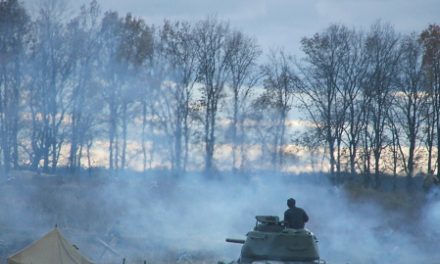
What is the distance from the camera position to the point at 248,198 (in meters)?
49.2

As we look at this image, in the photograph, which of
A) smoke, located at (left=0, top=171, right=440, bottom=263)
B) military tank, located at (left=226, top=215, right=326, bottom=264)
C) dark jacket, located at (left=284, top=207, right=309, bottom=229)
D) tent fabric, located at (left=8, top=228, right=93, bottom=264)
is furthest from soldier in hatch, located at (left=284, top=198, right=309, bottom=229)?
smoke, located at (left=0, top=171, right=440, bottom=263)

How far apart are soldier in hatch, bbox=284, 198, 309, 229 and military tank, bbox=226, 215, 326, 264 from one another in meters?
0.20

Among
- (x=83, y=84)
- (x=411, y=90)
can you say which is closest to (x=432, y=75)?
(x=411, y=90)

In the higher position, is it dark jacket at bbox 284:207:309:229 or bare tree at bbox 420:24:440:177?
bare tree at bbox 420:24:440:177

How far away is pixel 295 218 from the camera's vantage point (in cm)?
2586

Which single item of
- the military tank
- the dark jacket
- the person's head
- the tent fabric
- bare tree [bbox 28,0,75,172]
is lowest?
the tent fabric

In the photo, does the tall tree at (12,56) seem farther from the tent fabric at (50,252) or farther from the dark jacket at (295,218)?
the dark jacket at (295,218)

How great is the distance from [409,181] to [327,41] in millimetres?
10479

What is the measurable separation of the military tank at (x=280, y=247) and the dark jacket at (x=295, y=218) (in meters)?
0.21

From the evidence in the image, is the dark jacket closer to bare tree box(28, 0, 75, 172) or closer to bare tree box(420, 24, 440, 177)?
bare tree box(28, 0, 75, 172)

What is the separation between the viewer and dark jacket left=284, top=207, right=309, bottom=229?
25.8 meters

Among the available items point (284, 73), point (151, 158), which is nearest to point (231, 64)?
point (284, 73)

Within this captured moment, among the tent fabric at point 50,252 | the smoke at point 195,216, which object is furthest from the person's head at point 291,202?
the smoke at point 195,216

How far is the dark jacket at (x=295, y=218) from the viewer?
84.5 ft
